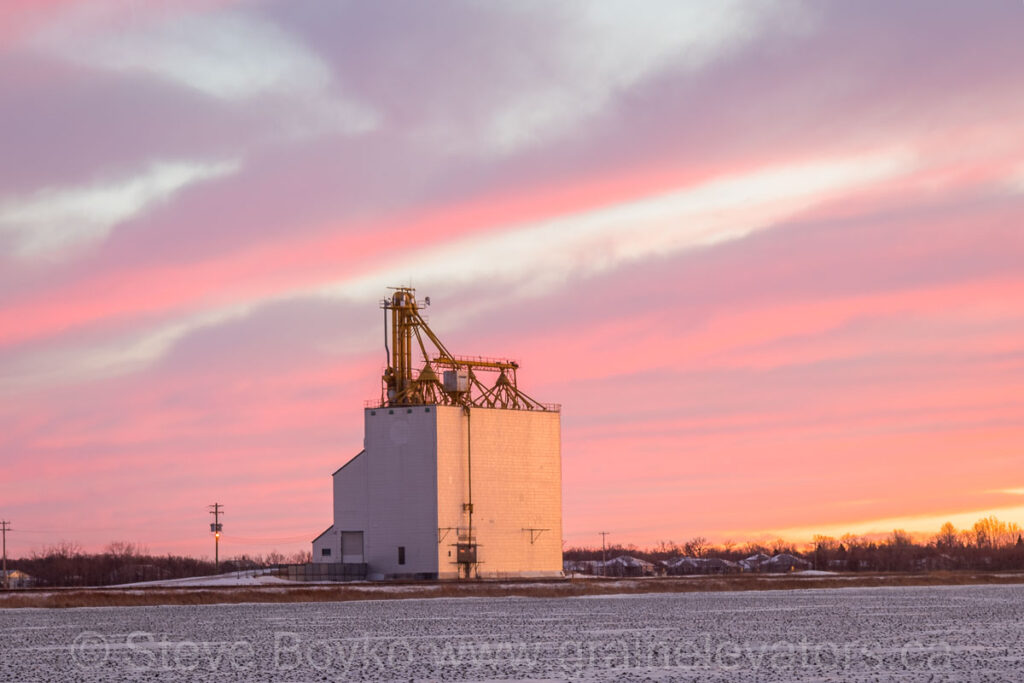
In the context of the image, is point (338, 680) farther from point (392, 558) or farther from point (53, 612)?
point (392, 558)

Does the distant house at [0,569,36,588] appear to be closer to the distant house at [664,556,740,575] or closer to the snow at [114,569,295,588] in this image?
the snow at [114,569,295,588]

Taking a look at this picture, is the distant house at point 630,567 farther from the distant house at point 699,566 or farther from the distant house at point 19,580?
the distant house at point 19,580

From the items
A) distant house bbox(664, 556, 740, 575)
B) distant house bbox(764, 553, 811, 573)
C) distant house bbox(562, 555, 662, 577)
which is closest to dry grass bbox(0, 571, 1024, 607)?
distant house bbox(562, 555, 662, 577)

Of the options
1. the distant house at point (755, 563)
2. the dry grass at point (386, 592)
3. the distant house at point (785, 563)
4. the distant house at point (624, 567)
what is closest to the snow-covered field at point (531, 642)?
the dry grass at point (386, 592)

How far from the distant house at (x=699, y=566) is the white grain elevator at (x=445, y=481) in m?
69.5

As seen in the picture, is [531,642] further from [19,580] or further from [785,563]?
[785,563]

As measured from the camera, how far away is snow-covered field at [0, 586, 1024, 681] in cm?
2255

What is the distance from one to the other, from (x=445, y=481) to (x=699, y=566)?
8160 centimetres

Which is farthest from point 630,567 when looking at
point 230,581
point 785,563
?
point 230,581

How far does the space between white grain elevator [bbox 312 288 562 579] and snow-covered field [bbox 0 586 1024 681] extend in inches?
1269

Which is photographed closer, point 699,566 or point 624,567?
point 624,567

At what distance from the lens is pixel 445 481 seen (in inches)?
3275

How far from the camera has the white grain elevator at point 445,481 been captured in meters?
83.1

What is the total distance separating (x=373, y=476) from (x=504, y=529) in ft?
28.9
